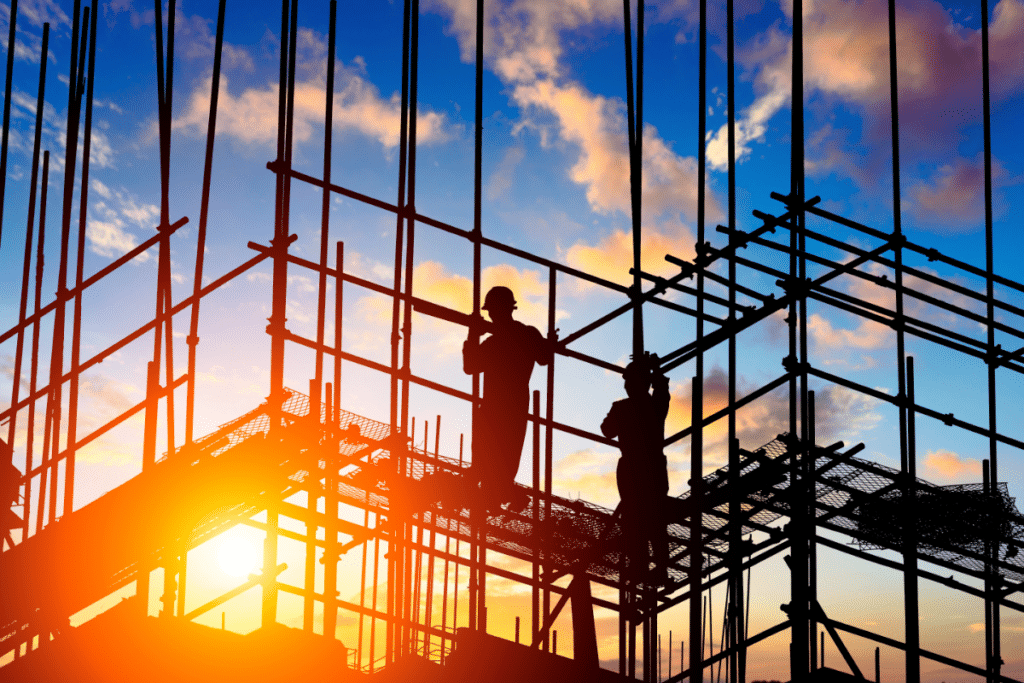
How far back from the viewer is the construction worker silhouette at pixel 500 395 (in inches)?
302

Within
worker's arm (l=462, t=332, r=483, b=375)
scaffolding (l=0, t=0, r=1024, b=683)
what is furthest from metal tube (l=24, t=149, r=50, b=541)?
worker's arm (l=462, t=332, r=483, b=375)

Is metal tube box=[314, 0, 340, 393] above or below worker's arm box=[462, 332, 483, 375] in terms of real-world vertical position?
above

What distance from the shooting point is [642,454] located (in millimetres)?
8055

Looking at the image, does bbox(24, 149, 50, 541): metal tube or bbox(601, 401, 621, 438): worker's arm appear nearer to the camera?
bbox(601, 401, 621, 438): worker's arm

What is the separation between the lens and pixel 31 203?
441 inches

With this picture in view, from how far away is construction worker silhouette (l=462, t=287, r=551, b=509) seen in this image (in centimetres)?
767

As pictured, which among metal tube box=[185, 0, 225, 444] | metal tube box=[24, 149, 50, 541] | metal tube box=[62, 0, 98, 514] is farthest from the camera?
metal tube box=[24, 149, 50, 541]

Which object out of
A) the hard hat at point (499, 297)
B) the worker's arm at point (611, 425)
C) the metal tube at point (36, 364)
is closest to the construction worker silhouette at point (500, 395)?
the hard hat at point (499, 297)

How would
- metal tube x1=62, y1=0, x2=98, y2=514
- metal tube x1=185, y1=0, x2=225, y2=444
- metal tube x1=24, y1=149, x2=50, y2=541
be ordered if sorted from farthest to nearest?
metal tube x1=24, y1=149, x2=50, y2=541 < metal tube x1=62, y1=0, x2=98, y2=514 < metal tube x1=185, y1=0, x2=225, y2=444

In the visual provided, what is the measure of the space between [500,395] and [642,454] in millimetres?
1317

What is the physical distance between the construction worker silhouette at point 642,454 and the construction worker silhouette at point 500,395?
0.86 m

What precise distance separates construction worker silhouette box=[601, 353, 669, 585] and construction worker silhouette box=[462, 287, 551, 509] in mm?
863

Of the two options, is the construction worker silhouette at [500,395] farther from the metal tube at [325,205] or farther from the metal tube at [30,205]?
the metal tube at [30,205]

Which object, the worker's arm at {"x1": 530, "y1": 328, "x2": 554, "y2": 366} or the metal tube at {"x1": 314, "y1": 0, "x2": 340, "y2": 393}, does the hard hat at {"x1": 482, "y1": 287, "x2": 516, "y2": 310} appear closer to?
the worker's arm at {"x1": 530, "y1": 328, "x2": 554, "y2": 366}
